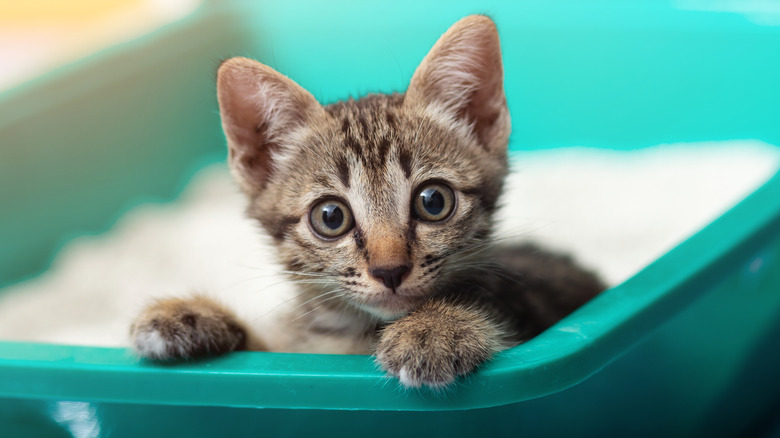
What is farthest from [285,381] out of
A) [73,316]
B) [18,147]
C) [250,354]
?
[18,147]

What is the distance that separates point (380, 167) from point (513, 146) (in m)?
1.56

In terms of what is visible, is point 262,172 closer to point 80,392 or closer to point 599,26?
point 80,392

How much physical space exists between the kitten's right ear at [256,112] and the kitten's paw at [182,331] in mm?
303

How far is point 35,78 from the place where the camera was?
2.68m

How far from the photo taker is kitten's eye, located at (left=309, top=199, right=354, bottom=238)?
1.32 metres

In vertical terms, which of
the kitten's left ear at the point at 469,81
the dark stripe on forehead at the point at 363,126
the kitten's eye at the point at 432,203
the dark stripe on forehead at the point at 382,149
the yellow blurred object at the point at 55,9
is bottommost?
the kitten's eye at the point at 432,203

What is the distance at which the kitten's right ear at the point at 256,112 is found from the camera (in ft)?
4.67

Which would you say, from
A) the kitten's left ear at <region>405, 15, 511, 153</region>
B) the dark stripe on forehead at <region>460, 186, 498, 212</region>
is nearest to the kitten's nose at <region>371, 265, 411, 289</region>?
the dark stripe on forehead at <region>460, 186, 498, 212</region>

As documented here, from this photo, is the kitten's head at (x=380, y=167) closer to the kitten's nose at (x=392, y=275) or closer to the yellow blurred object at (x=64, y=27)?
the kitten's nose at (x=392, y=275)

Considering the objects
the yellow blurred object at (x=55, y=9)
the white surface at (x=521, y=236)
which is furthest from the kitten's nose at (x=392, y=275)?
the yellow blurred object at (x=55, y=9)

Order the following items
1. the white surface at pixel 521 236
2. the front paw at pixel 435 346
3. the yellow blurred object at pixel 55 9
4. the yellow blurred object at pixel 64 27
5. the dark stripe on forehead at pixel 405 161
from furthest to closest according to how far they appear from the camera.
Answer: the yellow blurred object at pixel 55 9
the yellow blurred object at pixel 64 27
the white surface at pixel 521 236
the dark stripe on forehead at pixel 405 161
the front paw at pixel 435 346

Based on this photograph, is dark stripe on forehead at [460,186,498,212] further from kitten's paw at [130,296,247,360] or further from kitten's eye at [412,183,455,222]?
kitten's paw at [130,296,247,360]

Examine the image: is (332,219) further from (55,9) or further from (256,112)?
→ (55,9)

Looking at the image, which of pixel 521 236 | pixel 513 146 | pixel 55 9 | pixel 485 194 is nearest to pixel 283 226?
pixel 485 194
